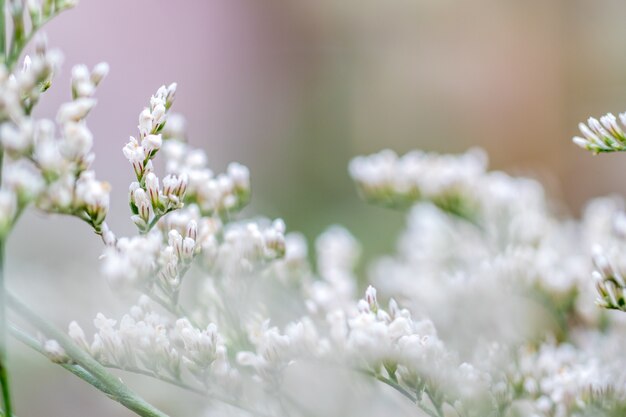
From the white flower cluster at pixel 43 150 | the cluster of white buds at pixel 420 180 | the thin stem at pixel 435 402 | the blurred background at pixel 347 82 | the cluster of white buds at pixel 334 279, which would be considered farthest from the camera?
the blurred background at pixel 347 82

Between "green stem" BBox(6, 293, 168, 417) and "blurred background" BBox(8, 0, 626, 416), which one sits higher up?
"blurred background" BBox(8, 0, 626, 416)

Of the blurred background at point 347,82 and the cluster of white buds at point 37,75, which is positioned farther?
the blurred background at point 347,82

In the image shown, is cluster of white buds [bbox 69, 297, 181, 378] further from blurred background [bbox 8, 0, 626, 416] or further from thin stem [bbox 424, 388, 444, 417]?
blurred background [bbox 8, 0, 626, 416]

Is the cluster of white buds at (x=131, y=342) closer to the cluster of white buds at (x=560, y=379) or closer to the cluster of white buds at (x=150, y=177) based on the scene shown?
the cluster of white buds at (x=150, y=177)

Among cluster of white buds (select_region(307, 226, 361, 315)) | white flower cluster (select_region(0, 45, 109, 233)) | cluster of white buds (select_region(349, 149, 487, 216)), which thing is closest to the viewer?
white flower cluster (select_region(0, 45, 109, 233))

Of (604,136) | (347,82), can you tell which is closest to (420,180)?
(604,136)

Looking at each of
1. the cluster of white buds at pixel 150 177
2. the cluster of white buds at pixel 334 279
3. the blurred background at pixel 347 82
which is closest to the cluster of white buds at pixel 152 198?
the cluster of white buds at pixel 150 177

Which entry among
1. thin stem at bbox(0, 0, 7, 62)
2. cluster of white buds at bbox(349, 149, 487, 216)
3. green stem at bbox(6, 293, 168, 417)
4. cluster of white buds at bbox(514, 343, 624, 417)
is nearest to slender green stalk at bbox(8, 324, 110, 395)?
green stem at bbox(6, 293, 168, 417)
